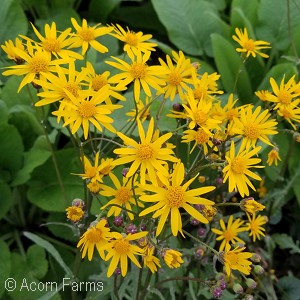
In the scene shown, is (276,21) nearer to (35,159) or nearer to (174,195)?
(35,159)

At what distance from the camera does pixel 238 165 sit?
54.7 inches

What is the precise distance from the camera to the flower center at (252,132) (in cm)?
151

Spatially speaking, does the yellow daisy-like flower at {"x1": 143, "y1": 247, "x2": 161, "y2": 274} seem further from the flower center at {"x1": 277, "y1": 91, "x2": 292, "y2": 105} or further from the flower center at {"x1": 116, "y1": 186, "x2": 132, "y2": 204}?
the flower center at {"x1": 277, "y1": 91, "x2": 292, "y2": 105}

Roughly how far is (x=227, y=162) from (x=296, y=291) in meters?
1.20

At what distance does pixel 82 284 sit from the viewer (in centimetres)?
212

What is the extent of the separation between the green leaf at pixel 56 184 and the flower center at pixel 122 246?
2.59 feet

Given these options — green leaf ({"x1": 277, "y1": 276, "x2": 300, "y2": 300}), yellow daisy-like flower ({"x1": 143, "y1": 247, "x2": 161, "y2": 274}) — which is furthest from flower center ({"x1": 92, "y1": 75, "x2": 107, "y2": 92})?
green leaf ({"x1": 277, "y1": 276, "x2": 300, "y2": 300})

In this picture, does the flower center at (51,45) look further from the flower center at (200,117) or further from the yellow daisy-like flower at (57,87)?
the flower center at (200,117)

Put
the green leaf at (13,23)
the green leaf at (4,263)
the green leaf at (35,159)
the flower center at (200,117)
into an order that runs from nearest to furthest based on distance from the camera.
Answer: the flower center at (200,117)
the green leaf at (4,263)
the green leaf at (35,159)
the green leaf at (13,23)

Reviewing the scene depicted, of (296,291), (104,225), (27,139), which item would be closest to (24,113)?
(27,139)

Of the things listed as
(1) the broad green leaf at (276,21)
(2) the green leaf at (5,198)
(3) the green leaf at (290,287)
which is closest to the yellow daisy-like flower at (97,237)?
(2) the green leaf at (5,198)

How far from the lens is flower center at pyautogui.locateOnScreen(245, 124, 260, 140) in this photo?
1.51m

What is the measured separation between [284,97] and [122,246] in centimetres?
74

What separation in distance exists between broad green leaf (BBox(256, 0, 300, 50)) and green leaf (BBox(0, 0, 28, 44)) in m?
1.31
